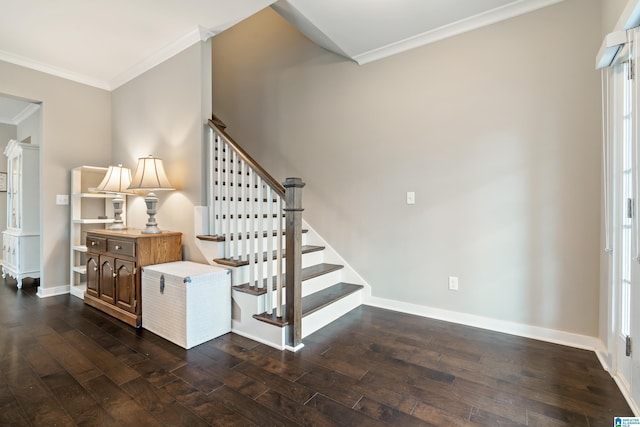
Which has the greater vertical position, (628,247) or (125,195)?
(125,195)

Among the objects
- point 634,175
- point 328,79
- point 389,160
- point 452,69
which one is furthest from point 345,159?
point 634,175

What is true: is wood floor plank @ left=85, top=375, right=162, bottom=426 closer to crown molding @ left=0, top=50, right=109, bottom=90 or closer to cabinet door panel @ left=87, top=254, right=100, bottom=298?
cabinet door panel @ left=87, top=254, right=100, bottom=298

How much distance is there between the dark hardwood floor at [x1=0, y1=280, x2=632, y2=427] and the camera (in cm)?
146

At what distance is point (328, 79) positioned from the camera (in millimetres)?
3387

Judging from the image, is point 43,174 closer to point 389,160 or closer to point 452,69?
point 389,160

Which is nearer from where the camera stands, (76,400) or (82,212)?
(76,400)

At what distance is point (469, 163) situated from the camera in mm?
2561

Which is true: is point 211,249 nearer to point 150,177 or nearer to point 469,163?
point 150,177

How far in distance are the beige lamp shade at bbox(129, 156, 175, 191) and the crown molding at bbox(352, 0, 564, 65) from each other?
224cm

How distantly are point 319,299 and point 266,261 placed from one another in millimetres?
588

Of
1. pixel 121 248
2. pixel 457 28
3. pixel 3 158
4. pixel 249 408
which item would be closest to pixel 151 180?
pixel 121 248

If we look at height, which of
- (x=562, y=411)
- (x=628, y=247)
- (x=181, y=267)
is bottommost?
(x=562, y=411)

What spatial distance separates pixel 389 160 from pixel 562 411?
85.8 inches

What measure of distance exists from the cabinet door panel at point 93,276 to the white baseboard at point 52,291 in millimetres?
740
